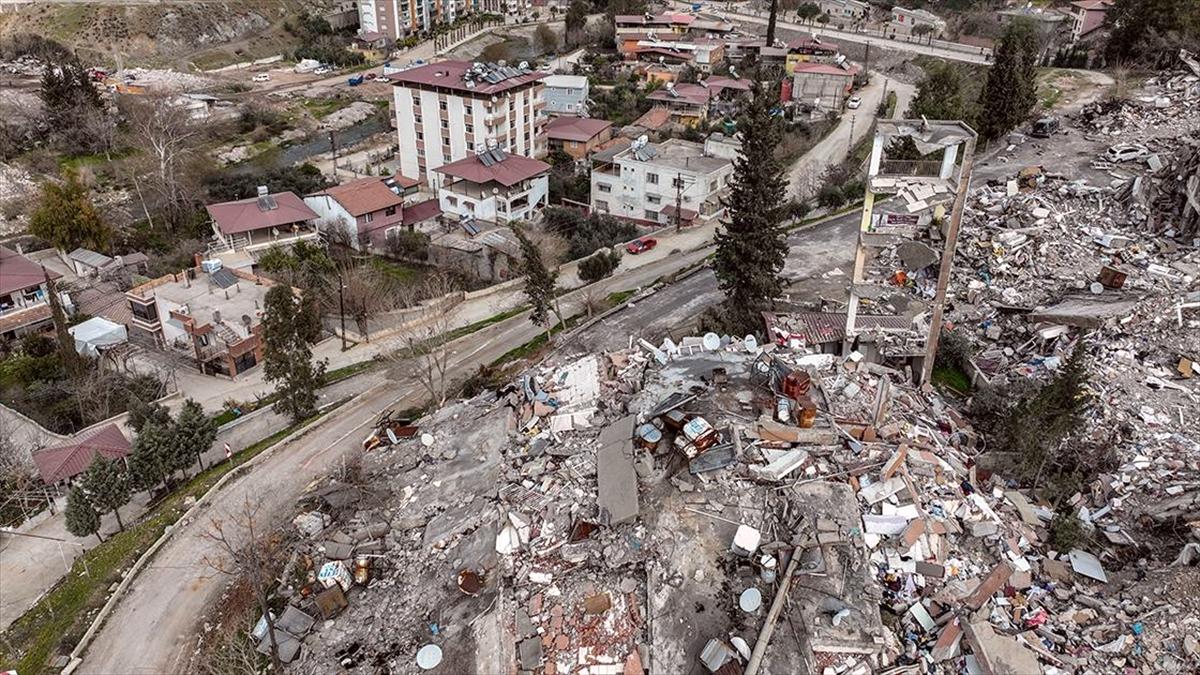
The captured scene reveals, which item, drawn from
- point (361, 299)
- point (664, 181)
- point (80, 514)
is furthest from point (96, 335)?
point (664, 181)

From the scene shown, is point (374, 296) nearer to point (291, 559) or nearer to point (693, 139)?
point (291, 559)

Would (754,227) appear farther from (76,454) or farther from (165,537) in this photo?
(76,454)

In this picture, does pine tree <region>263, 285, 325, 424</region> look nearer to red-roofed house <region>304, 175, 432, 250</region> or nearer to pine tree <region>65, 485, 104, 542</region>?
pine tree <region>65, 485, 104, 542</region>

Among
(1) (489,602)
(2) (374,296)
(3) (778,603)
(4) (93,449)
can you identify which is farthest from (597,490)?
(2) (374,296)

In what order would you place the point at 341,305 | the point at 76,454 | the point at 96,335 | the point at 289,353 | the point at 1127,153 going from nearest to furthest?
the point at 76,454 < the point at 289,353 < the point at 341,305 < the point at 1127,153 < the point at 96,335

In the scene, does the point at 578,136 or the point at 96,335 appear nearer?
the point at 96,335

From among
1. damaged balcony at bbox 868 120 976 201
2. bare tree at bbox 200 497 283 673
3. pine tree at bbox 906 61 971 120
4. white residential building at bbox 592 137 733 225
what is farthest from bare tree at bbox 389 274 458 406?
pine tree at bbox 906 61 971 120
